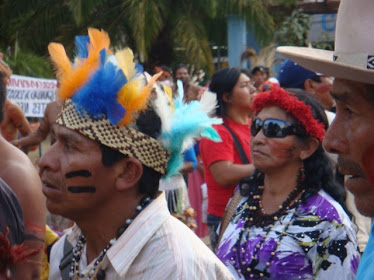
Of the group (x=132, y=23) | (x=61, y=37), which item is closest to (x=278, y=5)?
(x=132, y=23)

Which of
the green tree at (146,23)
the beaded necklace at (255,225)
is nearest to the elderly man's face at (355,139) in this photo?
the beaded necklace at (255,225)

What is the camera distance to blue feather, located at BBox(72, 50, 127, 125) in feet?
8.33

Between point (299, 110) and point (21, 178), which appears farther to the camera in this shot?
point (299, 110)

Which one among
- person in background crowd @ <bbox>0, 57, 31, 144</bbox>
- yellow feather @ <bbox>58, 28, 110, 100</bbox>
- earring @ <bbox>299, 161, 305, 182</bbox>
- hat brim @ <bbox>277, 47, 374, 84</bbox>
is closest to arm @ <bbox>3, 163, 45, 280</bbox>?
yellow feather @ <bbox>58, 28, 110, 100</bbox>

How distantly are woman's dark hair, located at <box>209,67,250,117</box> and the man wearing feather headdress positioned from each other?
2927 mm

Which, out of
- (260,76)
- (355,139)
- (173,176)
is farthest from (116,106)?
(260,76)

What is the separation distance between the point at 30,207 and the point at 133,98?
1.11 meters

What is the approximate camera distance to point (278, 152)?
3.79 meters

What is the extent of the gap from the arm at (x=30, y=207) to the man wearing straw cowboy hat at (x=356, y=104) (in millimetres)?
1837

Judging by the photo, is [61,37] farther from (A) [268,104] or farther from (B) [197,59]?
(A) [268,104]

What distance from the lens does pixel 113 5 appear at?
1784 centimetres

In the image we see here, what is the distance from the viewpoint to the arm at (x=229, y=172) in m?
5.05

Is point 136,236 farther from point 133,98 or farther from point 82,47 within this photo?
point 82,47

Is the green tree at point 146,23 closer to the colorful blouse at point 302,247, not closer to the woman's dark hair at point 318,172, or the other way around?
the woman's dark hair at point 318,172
